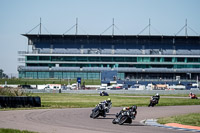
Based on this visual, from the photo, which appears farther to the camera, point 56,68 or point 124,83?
point 56,68

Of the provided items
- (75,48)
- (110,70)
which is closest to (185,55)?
(110,70)

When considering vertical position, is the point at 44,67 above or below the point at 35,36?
below

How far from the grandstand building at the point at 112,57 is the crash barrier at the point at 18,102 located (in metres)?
84.2

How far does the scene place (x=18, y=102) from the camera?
39219 mm

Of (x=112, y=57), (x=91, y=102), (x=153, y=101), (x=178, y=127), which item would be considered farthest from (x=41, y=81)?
(x=178, y=127)

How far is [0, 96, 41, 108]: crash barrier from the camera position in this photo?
37750 millimetres

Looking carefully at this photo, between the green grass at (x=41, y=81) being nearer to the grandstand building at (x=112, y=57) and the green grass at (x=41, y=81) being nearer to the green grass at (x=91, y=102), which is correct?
the grandstand building at (x=112, y=57)

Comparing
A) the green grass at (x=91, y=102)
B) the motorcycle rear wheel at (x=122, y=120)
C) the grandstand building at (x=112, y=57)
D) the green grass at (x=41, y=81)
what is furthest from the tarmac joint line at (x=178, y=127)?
the grandstand building at (x=112, y=57)

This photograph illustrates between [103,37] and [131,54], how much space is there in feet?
33.1

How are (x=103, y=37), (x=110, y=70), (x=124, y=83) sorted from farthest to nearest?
(x=103, y=37) < (x=110, y=70) < (x=124, y=83)

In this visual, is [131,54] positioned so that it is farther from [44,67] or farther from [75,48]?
[44,67]

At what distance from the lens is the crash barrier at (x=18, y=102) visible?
37750 mm

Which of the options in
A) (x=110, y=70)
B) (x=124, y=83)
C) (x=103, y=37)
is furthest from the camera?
(x=103, y=37)

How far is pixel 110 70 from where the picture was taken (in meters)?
125
